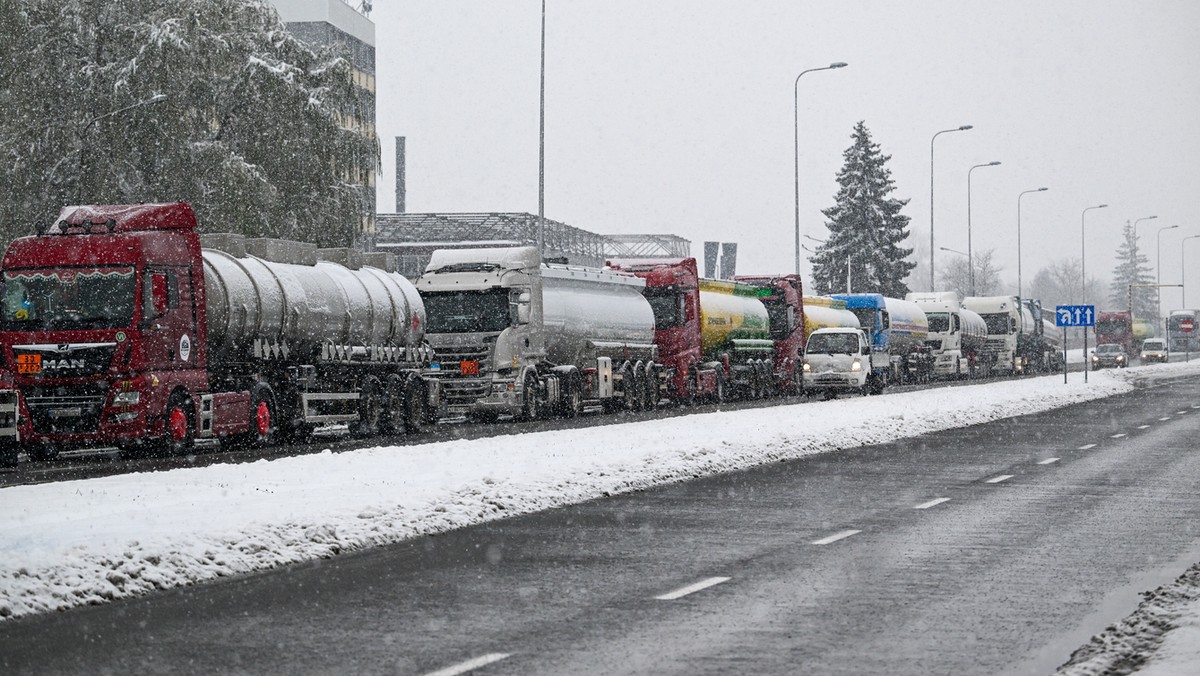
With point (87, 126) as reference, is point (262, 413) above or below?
below

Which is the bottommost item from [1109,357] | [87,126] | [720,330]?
[1109,357]

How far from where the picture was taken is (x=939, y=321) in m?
72.7

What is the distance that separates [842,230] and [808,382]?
57.9 m

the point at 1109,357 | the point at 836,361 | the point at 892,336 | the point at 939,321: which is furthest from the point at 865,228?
the point at 836,361

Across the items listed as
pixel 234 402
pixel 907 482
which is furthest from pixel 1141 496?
pixel 234 402

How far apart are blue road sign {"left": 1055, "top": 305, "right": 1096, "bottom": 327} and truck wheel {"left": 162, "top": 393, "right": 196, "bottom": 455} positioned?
36.2 m

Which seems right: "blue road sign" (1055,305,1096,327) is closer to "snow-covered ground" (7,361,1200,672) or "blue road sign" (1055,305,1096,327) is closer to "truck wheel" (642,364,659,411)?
"truck wheel" (642,364,659,411)

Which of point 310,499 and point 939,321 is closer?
point 310,499

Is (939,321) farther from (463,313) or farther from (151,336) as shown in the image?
(151,336)

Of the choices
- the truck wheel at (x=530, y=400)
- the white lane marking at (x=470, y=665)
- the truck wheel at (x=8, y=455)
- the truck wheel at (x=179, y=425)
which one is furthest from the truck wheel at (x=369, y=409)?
the white lane marking at (x=470, y=665)

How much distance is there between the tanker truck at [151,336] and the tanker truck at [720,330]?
1748 centimetres

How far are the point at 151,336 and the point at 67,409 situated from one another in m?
1.50

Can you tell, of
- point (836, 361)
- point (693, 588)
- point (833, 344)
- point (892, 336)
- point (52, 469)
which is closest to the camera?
point (693, 588)

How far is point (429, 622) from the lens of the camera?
954 centimetres
